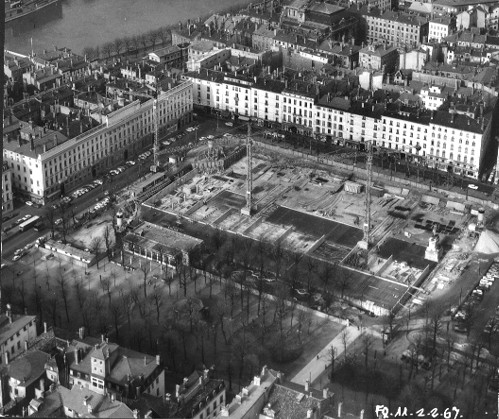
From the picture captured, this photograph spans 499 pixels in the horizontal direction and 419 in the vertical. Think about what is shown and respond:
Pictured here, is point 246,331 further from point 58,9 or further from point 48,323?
point 58,9

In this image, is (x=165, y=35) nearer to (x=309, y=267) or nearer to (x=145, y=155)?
(x=145, y=155)

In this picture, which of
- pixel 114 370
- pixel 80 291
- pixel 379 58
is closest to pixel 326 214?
pixel 80 291

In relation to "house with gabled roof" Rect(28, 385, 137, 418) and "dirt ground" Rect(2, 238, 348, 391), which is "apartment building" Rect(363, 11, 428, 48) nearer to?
"dirt ground" Rect(2, 238, 348, 391)

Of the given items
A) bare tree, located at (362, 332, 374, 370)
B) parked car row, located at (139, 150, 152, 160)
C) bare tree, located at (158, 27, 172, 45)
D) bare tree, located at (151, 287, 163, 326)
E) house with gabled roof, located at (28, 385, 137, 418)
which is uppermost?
house with gabled roof, located at (28, 385, 137, 418)

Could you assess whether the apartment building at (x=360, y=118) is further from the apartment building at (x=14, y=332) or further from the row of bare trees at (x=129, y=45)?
the apartment building at (x=14, y=332)

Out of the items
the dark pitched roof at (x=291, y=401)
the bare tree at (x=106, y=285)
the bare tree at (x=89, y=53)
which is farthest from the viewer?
the bare tree at (x=89, y=53)

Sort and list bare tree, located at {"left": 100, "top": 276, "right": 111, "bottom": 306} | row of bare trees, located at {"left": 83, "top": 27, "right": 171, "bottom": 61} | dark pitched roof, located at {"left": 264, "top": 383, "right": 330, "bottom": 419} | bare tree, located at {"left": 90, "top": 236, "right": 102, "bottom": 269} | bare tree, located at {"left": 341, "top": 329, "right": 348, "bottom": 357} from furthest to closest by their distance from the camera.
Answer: row of bare trees, located at {"left": 83, "top": 27, "right": 171, "bottom": 61} < bare tree, located at {"left": 90, "top": 236, "right": 102, "bottom": 269} < bare tree, located at {"left": 100, "top": 276, "right": 111, "bottom": 306} < bare tree, located at {"left": 341, "top": 329, "right": 348, "bottom": 357} < dark pitched roof, located at {"left": 264, "top": 383, "right": 330, "bottom": 419}

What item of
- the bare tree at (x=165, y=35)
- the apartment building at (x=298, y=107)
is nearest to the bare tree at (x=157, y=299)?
the apartment building at (x=298, y=107)

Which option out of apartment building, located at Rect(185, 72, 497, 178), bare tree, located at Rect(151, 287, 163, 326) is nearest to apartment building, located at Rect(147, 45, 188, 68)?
apartment building, located at Rect(185, 72, 497, 178)
